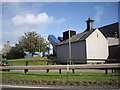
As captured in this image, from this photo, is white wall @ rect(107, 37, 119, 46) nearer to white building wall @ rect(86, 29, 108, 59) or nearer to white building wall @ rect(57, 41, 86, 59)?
white building wall @ rect(86, 29, 108, 59)

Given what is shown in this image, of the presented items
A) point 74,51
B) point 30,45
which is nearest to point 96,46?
point 74,51

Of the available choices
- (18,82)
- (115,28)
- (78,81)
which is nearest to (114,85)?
(78,81)

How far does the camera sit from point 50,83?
10.6m

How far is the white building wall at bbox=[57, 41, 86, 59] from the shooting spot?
144 ft

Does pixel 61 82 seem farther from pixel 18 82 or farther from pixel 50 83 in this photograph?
pixel 18 82

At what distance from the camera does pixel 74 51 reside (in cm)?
4697

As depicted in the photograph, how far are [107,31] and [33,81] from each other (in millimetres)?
55868

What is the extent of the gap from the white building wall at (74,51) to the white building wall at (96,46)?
4.52 feet

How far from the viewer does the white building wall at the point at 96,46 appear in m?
42.8

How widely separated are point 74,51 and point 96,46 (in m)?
5.93

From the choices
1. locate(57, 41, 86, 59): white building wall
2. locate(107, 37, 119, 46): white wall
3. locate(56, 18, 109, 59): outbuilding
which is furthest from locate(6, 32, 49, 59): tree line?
locate(107, 37, 119, 46): white wall

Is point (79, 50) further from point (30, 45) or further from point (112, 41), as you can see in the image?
point (30, 45)

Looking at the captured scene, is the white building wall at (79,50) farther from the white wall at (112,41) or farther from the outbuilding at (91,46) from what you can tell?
the white wall at (112,41)

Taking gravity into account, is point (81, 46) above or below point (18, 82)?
above
